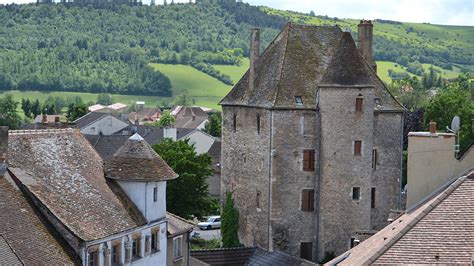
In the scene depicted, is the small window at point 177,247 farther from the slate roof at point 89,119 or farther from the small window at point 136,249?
the slate roof at point 89,119

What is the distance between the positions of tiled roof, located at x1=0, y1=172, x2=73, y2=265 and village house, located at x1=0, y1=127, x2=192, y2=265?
0.05 m

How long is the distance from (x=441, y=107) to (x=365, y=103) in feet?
139

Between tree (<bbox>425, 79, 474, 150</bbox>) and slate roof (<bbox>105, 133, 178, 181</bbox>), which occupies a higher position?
tree (<bbox>425, 79, 474, 150</bbox>)

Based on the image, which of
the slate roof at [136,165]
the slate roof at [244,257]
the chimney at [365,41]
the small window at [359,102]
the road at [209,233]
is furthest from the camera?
the road at [209,233]

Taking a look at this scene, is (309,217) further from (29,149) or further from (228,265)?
(29,149)

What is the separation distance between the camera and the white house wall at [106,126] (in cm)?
13975

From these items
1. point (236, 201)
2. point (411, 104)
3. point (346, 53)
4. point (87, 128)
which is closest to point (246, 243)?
point (236, 201)

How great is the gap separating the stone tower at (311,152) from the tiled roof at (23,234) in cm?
3102

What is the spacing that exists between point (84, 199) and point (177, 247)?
1129 cm

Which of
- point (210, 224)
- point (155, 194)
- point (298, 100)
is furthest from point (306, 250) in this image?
point (155, 194)

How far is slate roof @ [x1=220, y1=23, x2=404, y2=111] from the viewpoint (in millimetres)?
68375

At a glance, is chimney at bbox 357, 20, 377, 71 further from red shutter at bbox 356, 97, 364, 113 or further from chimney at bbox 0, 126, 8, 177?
chimney at bbox 0, 126, 8, 177

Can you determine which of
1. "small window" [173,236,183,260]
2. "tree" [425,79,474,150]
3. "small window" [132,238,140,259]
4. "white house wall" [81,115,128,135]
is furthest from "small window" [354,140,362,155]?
"white house wall" [81,115,128,135]

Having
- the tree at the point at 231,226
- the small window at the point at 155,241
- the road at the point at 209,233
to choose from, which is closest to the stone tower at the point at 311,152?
the tree at the point at 231,226
